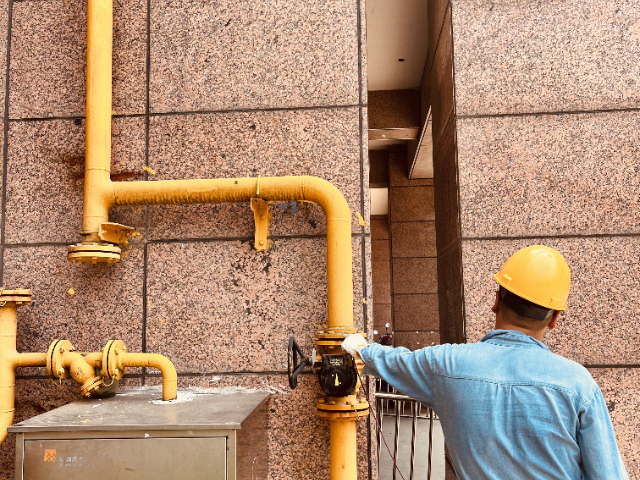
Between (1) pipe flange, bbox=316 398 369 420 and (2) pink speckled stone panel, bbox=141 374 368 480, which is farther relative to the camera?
(2) pink speckled stone panel, bbox=141 374 368 480

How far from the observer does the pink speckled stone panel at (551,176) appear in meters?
2.92

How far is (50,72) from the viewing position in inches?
126

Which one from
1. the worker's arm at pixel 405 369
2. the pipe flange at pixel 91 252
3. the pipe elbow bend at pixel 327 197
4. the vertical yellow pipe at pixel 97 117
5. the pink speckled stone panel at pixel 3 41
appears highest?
the pink speckled stone panel at pixel 3 41

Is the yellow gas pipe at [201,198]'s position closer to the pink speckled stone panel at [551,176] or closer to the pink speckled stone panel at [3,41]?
the pink speckled stone panel at [3,41]

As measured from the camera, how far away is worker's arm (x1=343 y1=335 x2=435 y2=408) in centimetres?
183

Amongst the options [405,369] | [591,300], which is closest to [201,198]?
[405,369]

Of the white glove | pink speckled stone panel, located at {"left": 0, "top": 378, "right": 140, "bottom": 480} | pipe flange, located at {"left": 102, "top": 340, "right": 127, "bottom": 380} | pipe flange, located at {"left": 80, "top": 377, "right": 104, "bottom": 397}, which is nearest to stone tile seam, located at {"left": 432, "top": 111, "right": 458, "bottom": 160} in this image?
the white glove

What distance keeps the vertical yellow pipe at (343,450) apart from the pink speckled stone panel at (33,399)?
5.22ft

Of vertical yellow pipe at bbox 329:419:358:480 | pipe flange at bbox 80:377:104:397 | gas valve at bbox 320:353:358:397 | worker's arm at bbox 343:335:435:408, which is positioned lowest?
vertical yellow pipe at bbox 329:419:358:480

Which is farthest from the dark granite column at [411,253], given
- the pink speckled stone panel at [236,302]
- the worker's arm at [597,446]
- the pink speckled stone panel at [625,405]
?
the worker's arm at [597,446]

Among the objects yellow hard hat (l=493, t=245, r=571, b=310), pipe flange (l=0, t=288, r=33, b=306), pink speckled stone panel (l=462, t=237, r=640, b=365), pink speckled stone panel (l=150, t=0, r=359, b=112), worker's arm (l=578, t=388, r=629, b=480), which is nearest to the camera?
worker's arm (l=578, t=388, r=629, b=480)

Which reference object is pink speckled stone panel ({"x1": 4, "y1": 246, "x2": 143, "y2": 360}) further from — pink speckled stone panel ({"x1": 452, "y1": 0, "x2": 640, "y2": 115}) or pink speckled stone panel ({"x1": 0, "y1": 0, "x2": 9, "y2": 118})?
pink speckled stone panel ({"x1": 452, "y1": 0, "x2": 640, "y2": 115})

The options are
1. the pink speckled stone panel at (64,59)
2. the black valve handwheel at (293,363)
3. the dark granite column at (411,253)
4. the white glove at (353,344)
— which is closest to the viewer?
the white glove at (353,344)

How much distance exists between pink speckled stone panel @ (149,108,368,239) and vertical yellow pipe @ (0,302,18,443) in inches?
35.8
